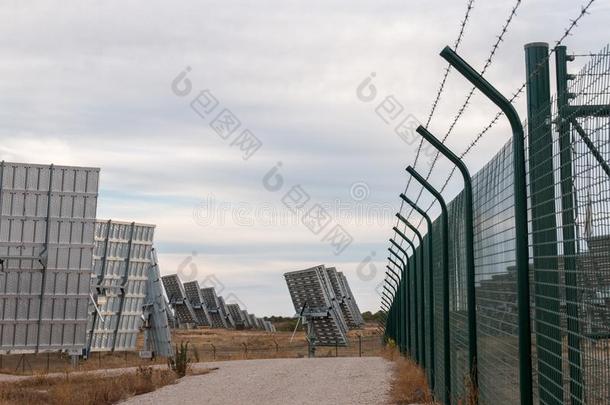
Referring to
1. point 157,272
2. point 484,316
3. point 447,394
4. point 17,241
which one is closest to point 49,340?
point 17,241

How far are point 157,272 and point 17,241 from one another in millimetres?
10454

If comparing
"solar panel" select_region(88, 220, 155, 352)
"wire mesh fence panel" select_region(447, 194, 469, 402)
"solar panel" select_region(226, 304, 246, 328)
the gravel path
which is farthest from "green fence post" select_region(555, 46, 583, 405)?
"solar panel" select_region(226, 304, 246, 328)

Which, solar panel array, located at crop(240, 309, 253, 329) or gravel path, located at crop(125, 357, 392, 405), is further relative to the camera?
solar panel array, located at crop(240, 309, 253, 329)

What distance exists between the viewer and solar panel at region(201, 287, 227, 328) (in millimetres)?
81750

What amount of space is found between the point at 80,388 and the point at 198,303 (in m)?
61.6

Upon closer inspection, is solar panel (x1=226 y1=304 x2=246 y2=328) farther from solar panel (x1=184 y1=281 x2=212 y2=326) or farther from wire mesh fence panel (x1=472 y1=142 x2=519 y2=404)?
wire mesh fence panel (x1=472 y1=142 x2=519 y2=404)

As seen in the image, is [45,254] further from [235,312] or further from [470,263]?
[235,312]

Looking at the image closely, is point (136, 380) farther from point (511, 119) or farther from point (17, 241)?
point (511, 119)

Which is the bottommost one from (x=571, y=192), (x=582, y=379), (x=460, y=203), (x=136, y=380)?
(x=136, y=380)

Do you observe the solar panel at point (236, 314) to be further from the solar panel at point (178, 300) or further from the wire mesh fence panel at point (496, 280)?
the wire mesh fence panel at point (496, 280)

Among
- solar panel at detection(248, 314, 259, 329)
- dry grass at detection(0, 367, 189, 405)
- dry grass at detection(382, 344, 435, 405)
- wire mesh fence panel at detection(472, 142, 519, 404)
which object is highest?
wire mesh fence panel at detection(472, 142, 519, 404)

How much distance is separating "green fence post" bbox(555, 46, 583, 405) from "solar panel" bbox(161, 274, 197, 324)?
225 ft

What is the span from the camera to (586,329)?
12.6ft

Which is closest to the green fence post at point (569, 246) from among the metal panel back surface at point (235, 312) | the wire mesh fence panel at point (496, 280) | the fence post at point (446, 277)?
the wire mesh fence panel at point (496, 280)
